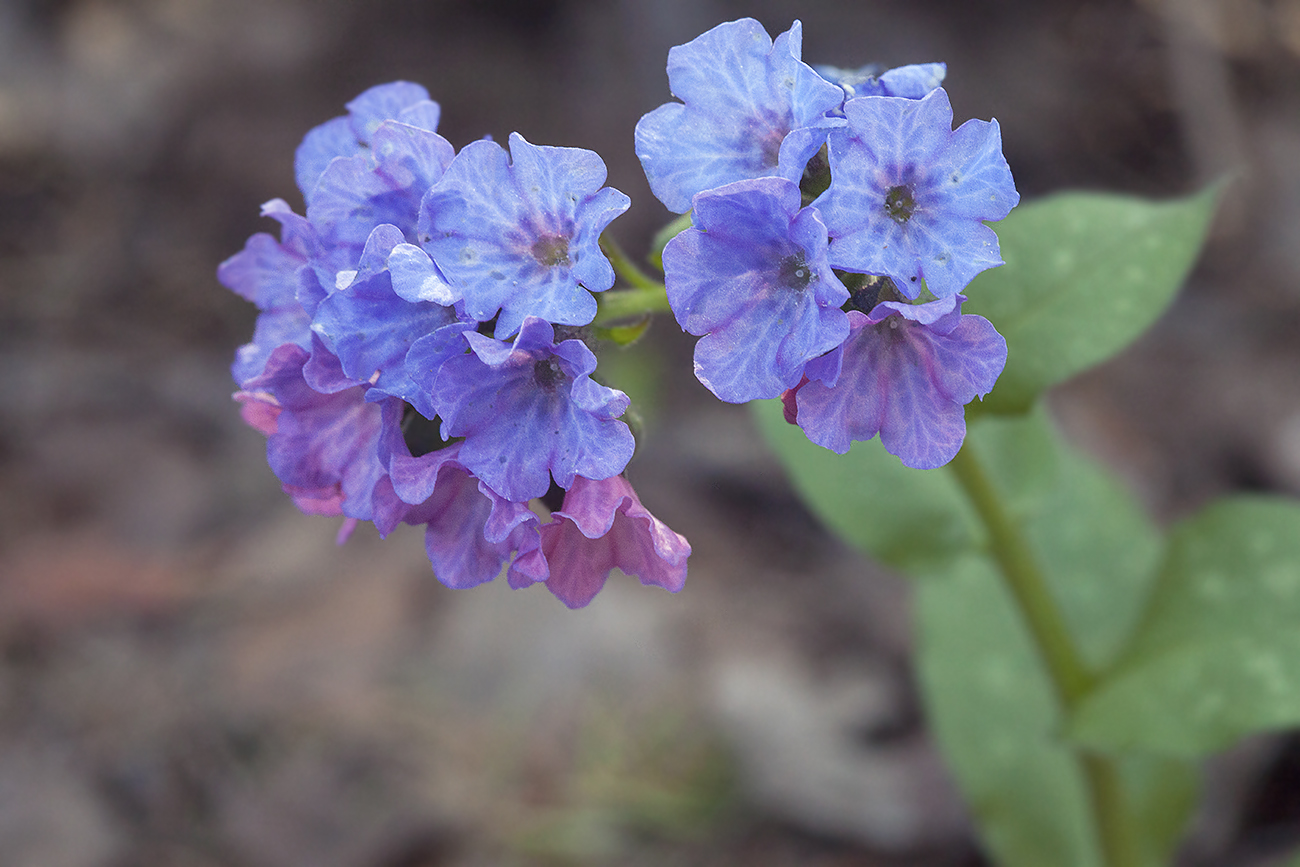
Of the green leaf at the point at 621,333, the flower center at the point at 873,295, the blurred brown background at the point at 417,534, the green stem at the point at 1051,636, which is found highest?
the flower center at the point at 873,295

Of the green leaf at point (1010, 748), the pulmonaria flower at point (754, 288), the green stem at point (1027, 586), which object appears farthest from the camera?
the green leaf at point (1010, 748)

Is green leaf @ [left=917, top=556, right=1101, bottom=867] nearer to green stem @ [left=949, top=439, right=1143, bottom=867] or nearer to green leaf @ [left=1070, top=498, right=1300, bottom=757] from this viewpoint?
green stem @ [left=949, top=439, right=1143, bottom=867]

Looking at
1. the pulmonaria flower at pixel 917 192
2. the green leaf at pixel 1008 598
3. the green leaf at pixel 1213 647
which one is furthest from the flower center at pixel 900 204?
the green leaf at pixel 1213 647

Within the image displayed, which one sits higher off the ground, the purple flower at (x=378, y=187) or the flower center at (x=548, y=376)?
the purple flower at (x=378, y=187)

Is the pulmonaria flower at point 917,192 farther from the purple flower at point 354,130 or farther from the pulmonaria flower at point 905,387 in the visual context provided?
the purple flower at point 354,130

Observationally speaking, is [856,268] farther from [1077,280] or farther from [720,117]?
[1077,280]

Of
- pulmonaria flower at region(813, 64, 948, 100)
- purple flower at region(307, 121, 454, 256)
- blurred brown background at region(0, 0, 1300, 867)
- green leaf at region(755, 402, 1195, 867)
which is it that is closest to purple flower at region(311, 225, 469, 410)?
purple flower at region(307, 121, 454, 256)
